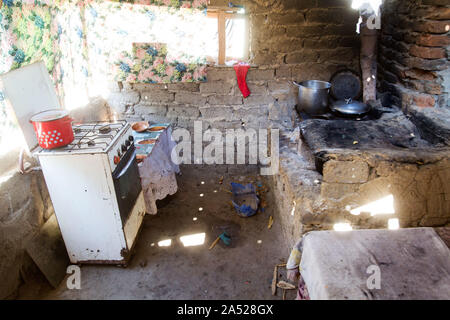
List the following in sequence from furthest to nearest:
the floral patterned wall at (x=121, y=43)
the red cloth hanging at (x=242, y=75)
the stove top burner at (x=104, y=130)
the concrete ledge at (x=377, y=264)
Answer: the red cloth hanging at (x=242, y=75)
the floral patterned wall at (x=121, y=43)
the stove top burner at (x=104, y=130)
the concrete ledge at (x=377, y=264)

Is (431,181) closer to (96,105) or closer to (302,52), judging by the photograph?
(302,52)

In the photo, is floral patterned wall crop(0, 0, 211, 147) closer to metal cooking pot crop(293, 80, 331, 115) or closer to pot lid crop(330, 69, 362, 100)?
metal cooking pot crop(293, 80, 331, 115)

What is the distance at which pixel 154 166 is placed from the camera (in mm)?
3754

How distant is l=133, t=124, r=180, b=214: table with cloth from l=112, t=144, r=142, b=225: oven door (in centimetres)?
18

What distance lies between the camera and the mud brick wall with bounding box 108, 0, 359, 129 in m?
4.20

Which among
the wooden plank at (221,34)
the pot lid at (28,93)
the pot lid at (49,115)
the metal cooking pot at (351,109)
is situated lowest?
the metal cooking pot at (351,109)

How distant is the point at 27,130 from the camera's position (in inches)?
116

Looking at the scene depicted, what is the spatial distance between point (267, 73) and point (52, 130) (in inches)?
114

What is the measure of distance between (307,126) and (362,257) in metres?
2.03

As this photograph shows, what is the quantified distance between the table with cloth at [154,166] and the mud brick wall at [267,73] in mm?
629

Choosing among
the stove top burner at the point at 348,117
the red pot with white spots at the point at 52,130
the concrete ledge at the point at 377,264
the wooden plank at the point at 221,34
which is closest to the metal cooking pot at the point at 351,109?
the stove top burner at the point at 348,117

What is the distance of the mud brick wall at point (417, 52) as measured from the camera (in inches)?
127

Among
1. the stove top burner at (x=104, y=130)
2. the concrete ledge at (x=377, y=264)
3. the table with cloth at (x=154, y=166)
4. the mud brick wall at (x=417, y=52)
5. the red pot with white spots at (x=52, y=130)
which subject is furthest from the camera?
the table with cloth at (x=154, y=166)

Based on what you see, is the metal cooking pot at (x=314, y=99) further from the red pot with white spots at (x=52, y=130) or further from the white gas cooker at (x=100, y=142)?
the red pot with white spots at (x=52, y=130)
